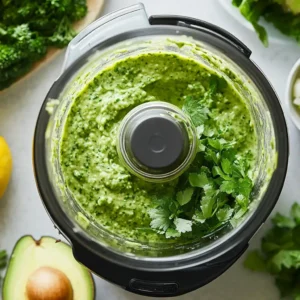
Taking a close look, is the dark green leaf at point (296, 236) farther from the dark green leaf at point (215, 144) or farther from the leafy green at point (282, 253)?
the dark green leaf at point (215, 144)

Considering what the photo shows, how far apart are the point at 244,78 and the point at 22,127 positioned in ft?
1.55

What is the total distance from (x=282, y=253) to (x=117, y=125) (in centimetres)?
42

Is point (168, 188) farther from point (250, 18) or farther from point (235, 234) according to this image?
point (250, 18)

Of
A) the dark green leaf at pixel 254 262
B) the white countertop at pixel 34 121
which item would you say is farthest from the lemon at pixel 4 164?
the dark green leaf at pixel 254 262

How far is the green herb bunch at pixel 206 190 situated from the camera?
105 cm

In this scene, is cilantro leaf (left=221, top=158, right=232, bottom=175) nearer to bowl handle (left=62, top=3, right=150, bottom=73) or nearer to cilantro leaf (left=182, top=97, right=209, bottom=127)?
cilantro leaf (left=182, top=97, right=209, bottom=127)

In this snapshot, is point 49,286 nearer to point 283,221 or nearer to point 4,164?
point 4,164

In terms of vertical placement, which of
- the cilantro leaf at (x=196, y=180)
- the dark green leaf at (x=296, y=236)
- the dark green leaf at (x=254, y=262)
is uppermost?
the cilantro leaf at (x=196, y=180)

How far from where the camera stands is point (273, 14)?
1.32 m

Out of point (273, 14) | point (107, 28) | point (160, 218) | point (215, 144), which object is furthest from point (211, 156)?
point (273, 14)

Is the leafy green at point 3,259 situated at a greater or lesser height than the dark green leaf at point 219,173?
lesser

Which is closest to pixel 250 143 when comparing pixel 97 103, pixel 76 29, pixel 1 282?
pixel 97 103

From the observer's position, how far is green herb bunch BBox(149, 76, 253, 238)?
1.05 m

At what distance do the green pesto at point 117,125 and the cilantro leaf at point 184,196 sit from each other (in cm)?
3
